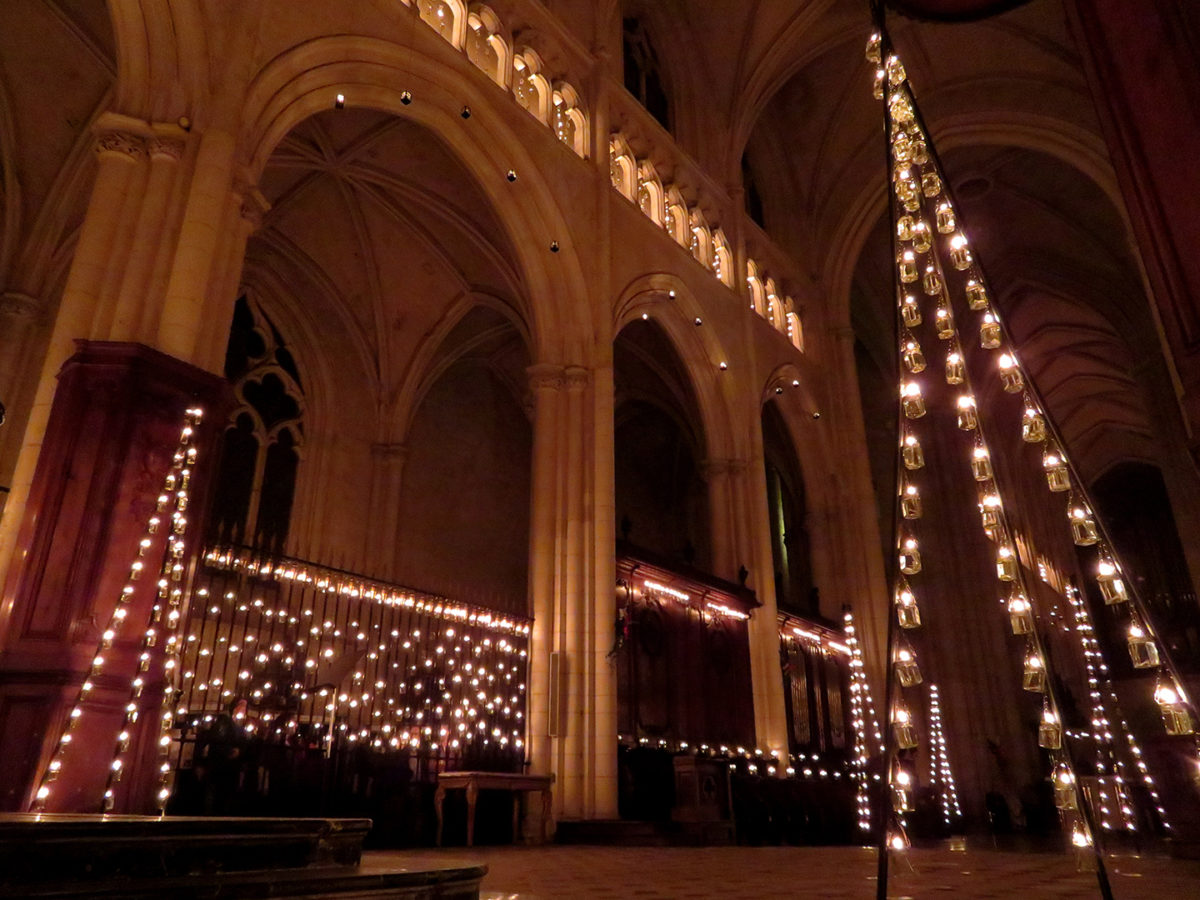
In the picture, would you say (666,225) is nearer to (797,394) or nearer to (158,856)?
(797,394)

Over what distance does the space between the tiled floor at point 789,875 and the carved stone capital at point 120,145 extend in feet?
18.7

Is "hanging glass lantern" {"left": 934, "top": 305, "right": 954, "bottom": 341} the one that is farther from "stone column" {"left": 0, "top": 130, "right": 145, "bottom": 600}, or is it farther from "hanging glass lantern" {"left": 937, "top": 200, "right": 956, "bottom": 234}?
"stone column" {"left": 0, "top": 130, "right": 145, "bottom": 600}

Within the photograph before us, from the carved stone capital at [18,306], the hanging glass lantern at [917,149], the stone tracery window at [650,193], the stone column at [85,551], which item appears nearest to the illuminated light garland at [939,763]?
the stone tracery window at [650,193]

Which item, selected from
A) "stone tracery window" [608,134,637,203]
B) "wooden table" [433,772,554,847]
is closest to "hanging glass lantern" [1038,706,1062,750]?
"wooden table" [433,772,554,847]

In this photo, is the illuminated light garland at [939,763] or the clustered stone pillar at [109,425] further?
the illuminated light garland at [939,763]

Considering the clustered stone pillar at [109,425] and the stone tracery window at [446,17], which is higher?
the stone tracery window at [446,17]

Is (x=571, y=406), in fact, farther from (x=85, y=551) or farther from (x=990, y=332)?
(x=990, y=332)

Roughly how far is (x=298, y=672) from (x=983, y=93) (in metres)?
16.0

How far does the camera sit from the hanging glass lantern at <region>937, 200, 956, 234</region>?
3.98 m

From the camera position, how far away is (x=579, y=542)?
10031 mm

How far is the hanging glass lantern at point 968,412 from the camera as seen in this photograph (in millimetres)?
3756

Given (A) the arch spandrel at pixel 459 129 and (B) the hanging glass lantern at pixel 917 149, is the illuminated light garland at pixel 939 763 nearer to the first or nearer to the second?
(A) the arch spandrel at pixel 459 129

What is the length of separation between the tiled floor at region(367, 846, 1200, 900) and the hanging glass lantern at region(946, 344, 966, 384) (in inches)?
91.6

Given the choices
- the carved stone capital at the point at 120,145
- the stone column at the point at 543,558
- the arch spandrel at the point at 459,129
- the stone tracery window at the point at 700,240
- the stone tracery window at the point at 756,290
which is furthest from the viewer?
the stone tracery window at the point at 756,290
